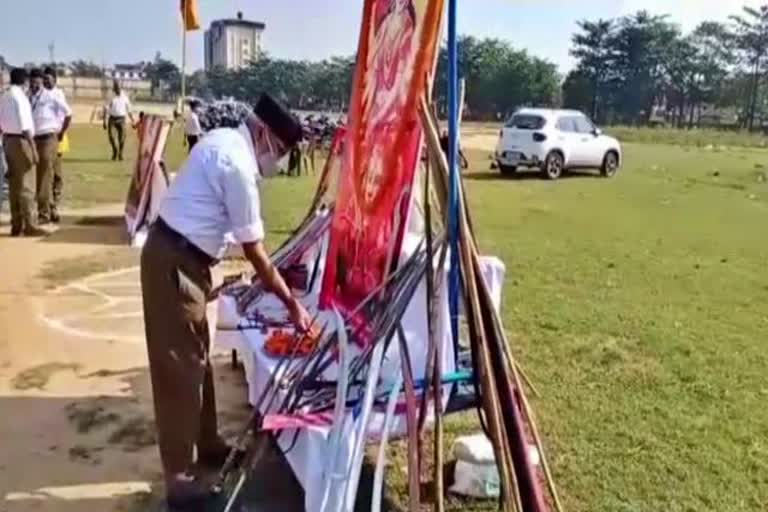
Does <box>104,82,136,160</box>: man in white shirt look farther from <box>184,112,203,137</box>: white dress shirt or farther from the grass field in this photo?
the grass field

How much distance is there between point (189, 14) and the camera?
1248 centimetres

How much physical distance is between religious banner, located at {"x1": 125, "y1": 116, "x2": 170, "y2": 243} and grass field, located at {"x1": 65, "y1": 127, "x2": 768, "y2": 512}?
132 centimetres

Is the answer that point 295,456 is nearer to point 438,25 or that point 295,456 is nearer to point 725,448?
point 438,25

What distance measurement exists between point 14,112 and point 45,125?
805mm

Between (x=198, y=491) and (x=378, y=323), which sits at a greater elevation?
(x=378, y=323)

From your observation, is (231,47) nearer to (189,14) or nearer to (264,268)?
(189,14)

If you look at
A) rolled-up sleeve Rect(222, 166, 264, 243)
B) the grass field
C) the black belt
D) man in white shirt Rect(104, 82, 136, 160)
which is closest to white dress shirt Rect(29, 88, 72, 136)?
the grass field

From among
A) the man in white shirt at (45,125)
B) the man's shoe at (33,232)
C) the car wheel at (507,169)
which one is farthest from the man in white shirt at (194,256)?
the car wheel at (507,169)

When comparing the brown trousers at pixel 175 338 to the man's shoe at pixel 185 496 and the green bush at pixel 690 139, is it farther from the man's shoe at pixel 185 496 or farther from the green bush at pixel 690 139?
the green bush at pixel 690 139

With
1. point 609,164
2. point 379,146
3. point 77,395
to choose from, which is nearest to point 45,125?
point 77,395

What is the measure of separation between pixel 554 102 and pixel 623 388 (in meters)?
52.2

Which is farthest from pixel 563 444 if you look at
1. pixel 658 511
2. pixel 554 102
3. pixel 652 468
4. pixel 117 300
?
pixel 554 102

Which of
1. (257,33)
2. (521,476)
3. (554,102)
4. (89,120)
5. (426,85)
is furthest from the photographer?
(554,102)

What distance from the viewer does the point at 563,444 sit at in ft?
13.4
